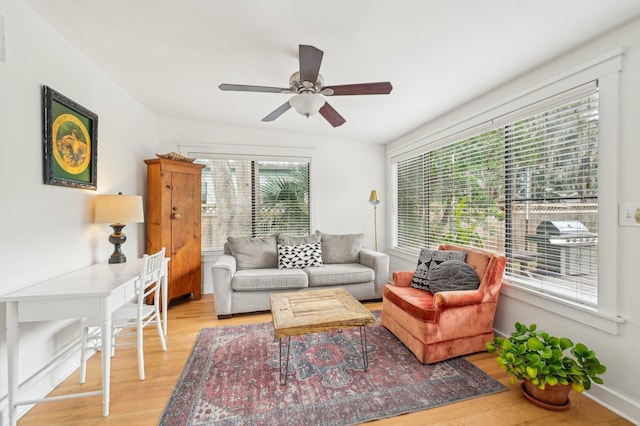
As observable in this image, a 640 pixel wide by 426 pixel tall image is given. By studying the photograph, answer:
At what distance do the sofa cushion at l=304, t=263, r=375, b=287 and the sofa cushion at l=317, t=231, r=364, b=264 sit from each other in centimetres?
37

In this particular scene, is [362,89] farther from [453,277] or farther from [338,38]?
[453,277]

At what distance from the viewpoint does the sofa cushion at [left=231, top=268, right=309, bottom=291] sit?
311cm

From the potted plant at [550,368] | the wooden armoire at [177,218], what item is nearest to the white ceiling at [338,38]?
the wooden armoire at [177,218]

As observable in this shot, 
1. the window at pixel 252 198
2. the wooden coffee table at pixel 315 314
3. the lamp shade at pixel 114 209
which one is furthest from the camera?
the window at pixel 252 198

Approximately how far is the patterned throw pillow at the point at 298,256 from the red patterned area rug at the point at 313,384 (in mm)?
1185

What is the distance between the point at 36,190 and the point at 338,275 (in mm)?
2776

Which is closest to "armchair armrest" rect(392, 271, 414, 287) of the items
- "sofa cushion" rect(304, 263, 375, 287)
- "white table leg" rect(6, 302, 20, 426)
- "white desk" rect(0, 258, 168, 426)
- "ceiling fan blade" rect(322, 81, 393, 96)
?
"sofa cushion" rect(304, 263, 375, 287)

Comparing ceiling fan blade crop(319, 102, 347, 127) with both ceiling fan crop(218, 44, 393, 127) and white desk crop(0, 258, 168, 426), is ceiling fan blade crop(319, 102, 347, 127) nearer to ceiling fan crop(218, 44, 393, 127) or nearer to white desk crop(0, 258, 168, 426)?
ceiling fan crop(218, 44, 393, 127)

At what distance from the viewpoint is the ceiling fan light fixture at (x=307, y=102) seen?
2.09 m

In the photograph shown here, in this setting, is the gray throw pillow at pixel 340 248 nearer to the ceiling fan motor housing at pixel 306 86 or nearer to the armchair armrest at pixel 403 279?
the armchair armrest at pixel 403 279

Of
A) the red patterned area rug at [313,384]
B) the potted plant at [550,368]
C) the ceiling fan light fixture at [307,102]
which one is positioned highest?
the ceiling fan light fixture at [307,102]

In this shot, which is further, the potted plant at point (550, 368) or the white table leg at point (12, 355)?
the potted plant at point (550, 368)

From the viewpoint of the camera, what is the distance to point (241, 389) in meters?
1.87

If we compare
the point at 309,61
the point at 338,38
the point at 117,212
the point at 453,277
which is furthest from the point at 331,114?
the point at 117,212
